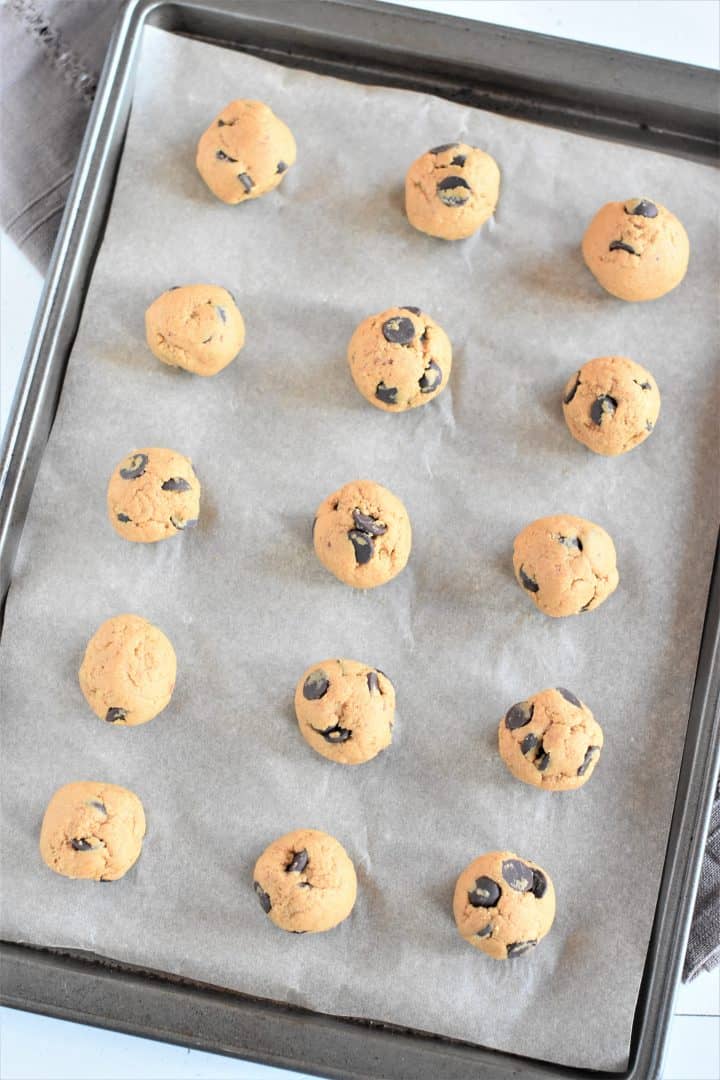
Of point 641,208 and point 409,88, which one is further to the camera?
point 409,88

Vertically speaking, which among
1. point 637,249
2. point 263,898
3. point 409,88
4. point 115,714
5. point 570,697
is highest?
point 409,88

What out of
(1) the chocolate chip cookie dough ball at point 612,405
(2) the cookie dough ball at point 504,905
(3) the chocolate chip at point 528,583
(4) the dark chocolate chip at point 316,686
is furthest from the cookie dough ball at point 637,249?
(2) the cookie dough ball at point 504,905

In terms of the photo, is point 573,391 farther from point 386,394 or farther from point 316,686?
point 316,686

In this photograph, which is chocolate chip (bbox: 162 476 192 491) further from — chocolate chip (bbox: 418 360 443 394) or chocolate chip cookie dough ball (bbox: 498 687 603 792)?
chocolate chip cookie dough ball (bbox: 498 687 603 792)

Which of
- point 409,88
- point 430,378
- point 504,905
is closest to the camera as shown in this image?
point 504,905

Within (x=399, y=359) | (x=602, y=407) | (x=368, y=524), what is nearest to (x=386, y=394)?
(x=399, y=359)

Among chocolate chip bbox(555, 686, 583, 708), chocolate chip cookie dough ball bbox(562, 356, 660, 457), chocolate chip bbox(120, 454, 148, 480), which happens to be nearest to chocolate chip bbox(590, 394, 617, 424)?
chocolate chip cookie dough ball bbox(562, 356, 660, 457)
